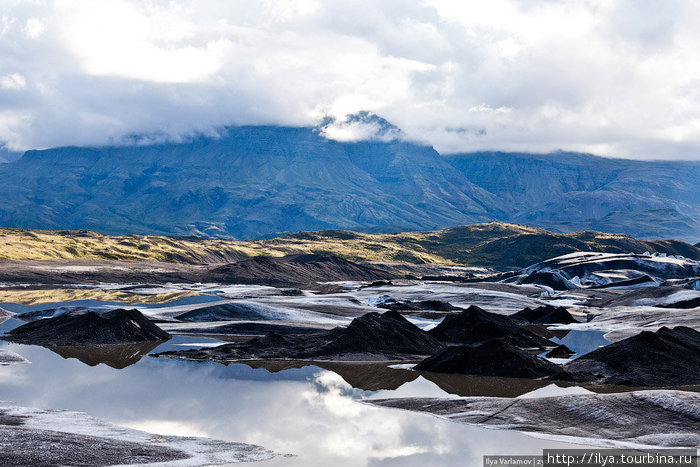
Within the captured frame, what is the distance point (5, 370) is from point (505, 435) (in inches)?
1351

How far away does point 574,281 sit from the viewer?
192000mm

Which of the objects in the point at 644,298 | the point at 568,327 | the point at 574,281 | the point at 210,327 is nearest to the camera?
the point at 210,327

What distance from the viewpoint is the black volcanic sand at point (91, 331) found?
6662cm

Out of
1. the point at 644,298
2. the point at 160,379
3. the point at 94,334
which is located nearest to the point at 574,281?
the point at 644,298

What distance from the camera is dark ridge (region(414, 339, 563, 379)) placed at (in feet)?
167

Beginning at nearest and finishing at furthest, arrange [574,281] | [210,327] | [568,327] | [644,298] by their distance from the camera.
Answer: [210,327] < [568,327] < [644,298] < [574,281]

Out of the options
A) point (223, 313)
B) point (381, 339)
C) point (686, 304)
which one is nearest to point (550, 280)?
point (686, 304)

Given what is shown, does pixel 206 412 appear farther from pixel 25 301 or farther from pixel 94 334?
pixel 25 301

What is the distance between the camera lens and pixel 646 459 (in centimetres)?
2838

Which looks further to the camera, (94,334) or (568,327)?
(568,327)

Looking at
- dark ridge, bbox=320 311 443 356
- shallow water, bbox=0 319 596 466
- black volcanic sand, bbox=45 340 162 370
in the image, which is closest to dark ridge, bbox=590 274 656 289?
dark ridge, bbox=320 311 443 356

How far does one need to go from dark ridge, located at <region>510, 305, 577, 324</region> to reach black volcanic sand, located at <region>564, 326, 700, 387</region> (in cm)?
4692

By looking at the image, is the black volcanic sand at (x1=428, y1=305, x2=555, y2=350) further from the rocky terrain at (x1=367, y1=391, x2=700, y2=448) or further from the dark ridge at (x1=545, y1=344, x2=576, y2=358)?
the rocky terrain at (x1=367, y1=391, x2=700, y2=448)
